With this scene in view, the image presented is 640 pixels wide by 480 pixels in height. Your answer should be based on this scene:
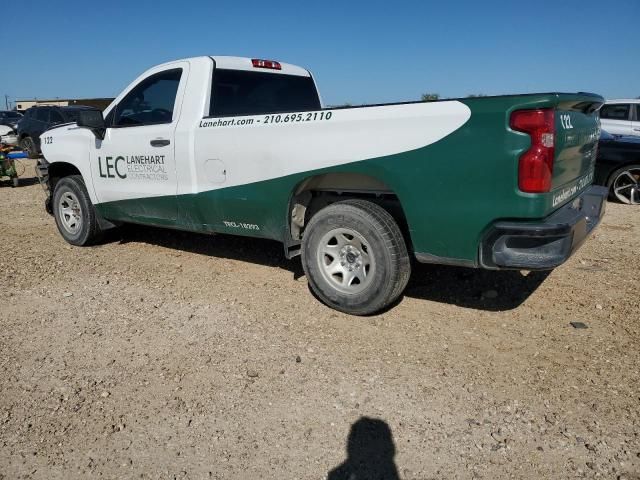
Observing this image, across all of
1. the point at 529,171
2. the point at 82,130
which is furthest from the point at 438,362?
the point at 82,130

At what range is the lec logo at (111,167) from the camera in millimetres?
5226

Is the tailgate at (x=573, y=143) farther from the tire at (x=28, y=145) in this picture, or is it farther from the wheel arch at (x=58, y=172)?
the tire at (x=28, y=145)

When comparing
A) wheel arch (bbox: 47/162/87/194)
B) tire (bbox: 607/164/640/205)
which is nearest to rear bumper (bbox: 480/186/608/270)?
wheel arch (bbox: 47/162/87/194)

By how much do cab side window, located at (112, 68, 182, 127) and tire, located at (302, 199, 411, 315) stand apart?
188 centimetres

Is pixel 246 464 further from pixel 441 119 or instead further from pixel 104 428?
pixel 441 119

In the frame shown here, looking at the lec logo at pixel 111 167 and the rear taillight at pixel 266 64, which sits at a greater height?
the rear taillight at pixel 266 64

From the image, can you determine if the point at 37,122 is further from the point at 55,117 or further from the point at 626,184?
the point at 626,184

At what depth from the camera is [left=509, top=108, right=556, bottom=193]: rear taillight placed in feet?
9.68

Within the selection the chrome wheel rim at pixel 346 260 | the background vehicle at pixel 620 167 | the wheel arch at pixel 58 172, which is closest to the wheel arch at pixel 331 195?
the chrome wheel rim at pixel 346 260

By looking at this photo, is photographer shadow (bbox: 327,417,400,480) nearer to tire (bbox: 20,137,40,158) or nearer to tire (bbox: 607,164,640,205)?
tire (bbox: 607,164,640,205)

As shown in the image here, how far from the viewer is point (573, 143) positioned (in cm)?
335

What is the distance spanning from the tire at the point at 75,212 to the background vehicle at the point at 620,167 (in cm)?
747

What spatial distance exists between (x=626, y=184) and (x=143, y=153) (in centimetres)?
742

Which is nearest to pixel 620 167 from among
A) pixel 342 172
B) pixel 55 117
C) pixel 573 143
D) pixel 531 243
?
pixel 573 143
